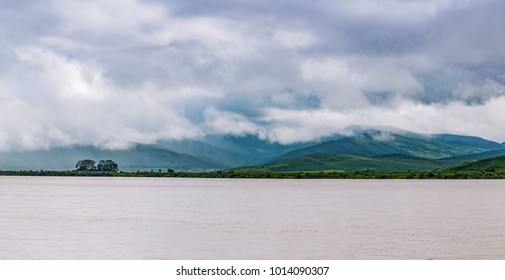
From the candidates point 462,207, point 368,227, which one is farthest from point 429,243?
point 462,207

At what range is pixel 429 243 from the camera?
178 feet

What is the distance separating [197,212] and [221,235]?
26.5m

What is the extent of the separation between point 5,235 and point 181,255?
19.8 meters

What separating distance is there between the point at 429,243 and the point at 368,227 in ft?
41.4

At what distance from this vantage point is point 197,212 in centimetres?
8600

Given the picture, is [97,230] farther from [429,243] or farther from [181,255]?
[429,243]

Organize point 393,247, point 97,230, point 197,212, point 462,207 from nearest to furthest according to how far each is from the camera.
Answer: point 393,247, point 97,230, point 197,212, point 462,207

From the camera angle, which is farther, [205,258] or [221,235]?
[221,235]
